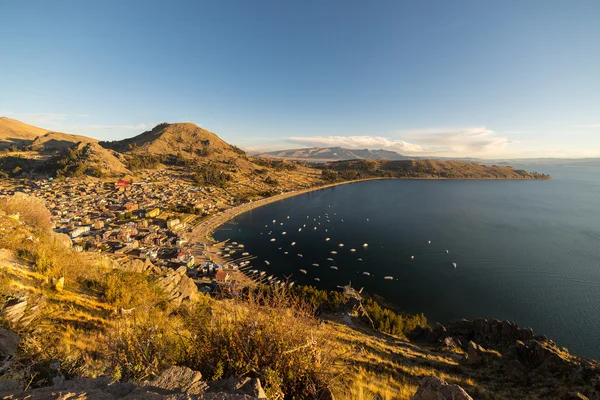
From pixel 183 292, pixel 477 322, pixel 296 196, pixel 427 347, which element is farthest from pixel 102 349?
pixel 296 196

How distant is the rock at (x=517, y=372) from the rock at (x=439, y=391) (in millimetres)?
9061

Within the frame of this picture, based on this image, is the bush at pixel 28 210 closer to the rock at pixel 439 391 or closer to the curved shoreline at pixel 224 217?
the rock at pixel 439 391

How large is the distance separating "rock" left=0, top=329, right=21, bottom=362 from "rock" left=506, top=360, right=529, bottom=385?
15571 mm

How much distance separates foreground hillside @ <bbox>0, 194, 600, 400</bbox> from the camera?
320cm

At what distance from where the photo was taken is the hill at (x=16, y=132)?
5244 inches

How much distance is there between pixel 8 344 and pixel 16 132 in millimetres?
244871

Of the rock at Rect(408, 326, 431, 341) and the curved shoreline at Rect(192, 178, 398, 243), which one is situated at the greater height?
the rock at Rect(408, 326, 431, 341)

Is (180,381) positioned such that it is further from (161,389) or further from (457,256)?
(457,256)

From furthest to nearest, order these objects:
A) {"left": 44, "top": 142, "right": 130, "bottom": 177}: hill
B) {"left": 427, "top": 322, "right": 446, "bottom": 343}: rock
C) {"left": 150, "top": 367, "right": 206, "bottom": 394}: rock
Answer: {"left": 44, "top": 142, "right": 130, "bottom": 177}: hill
{"left": 427, "top": 322, "right": 446, "bottom": 343}: rock
{"left": 150, "top": 367, "right": 206, "bottom": 394}: rock

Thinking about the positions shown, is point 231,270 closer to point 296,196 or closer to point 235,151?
point 296,196

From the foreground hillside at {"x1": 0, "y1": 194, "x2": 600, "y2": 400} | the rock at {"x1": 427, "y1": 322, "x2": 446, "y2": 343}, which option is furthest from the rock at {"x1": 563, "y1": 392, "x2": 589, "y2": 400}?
the rock at {"x1": 427, "y1": 322, "x2": 446, "y2": 343}

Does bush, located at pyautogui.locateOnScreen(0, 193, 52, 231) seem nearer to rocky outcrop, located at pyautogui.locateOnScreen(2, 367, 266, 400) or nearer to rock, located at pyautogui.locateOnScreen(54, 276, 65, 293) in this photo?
rock, located at pyautogui.locateOnScreen(54, 276, 65, 293)

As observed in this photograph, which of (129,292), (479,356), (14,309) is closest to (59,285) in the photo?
(129,292)

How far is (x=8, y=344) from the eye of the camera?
3.82 m
